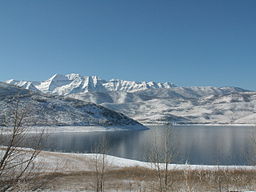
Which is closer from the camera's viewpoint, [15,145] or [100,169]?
[15,145]

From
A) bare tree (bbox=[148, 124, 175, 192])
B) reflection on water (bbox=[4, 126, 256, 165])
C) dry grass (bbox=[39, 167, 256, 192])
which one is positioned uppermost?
bare tree (bbox=[148, 124, 175, 192])

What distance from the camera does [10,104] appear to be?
123562mm

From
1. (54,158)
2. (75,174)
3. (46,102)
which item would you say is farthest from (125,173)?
(46,102)

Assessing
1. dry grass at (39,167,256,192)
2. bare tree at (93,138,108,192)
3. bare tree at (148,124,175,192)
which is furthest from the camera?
dry grass at (39,167,256,192)

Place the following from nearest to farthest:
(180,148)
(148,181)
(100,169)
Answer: (148,181) < (100,169) < (180,148)

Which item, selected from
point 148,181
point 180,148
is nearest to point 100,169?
point 148,181

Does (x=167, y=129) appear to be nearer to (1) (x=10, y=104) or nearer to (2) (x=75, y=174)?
(2) (x=75, y=174)

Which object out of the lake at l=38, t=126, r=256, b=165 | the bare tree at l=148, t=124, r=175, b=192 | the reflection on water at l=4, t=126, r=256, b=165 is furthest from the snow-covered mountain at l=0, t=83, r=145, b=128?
the bare tree at l=148, t=124, r=175, b=192

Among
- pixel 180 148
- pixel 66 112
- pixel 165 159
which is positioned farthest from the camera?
pixel 66 112

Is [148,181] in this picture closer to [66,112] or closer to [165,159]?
[165,159]

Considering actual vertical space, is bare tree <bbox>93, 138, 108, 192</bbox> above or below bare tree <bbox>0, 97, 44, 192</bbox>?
below

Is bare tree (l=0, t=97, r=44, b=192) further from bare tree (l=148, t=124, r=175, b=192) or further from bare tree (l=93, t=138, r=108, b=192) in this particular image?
bare tree (l=93, t=138, r=108, b=192)

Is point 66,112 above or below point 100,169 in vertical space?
above

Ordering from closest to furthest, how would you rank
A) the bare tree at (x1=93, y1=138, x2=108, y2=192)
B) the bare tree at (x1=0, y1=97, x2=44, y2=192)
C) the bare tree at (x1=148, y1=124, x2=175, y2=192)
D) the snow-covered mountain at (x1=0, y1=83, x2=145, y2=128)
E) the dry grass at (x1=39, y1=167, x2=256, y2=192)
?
the bare tree at (x1=0, y1=97, x2=44, y2=192) < the bare tree at (x1=148, y1=124, x2=175, y2=192) < the bare tree at (x1=93, y1=138, x2=108, y2=192) < the dry grass at (x1=39, y1=167, x2=256, y2=192) < the snow-covered mountain at (x1=0, y1=83, x2=145, y2=128)
